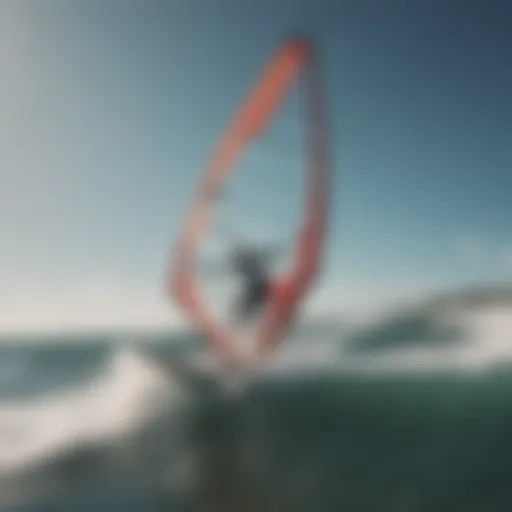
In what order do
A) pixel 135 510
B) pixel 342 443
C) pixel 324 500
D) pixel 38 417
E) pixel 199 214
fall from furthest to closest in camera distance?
pixel 38 417 → pixel 199 214 → pixel 342 443 → pixel 324 500 → pixel 135 510

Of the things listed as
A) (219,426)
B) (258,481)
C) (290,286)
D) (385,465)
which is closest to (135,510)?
(258,481)

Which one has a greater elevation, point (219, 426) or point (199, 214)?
point (199, 214)

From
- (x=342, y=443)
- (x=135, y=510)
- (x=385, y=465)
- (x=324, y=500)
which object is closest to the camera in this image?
(x=135, y=510)

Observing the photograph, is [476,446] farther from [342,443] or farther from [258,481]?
[258,481]

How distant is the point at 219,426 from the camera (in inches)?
152

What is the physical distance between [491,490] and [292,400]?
1.18 metres

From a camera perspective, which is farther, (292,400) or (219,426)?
(292,400)

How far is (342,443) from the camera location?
12.8 ft

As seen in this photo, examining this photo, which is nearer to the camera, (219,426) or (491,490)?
(491,490)

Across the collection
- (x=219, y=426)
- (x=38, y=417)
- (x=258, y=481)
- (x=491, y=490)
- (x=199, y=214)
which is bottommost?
(x=491, y=490)

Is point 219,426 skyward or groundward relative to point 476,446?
skyward

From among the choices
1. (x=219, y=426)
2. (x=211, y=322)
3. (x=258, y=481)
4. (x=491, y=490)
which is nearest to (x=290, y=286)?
(x=211, y=322)

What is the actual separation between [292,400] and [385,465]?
0.68 metres

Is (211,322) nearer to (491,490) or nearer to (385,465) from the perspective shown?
(385,465)
